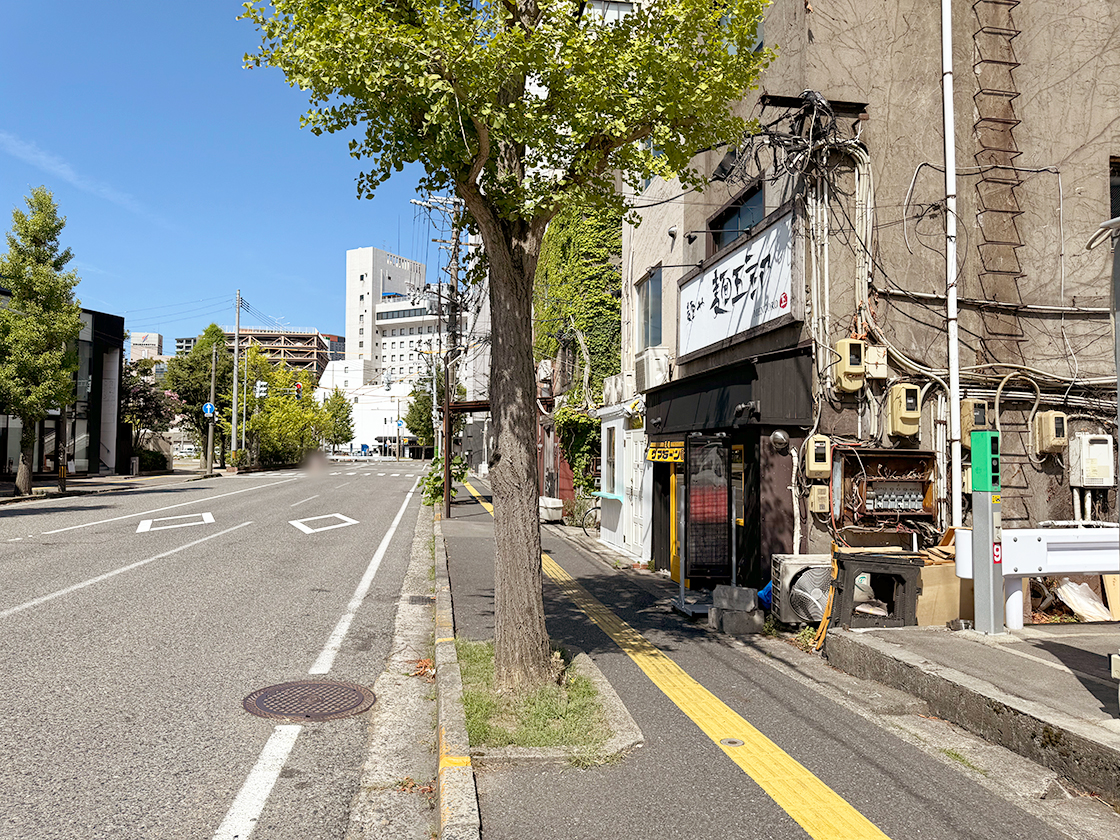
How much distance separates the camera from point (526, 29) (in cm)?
570

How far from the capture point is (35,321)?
24.9 metres

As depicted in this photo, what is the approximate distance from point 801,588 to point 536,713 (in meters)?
4.02

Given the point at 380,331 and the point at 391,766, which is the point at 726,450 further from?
the point at 380,331

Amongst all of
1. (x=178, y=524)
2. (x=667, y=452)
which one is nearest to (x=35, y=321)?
(x=178, y=524)

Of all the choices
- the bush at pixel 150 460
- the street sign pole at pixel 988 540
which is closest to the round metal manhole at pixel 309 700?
the street sign pole at pixel 988 540

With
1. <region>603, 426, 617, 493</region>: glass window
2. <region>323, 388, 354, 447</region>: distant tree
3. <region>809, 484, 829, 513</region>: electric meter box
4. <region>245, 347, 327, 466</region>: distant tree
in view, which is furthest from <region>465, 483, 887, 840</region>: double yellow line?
<region>323, 388, 354, 447</region>: distant tree

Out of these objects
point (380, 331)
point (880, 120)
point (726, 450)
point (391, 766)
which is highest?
point (380, 331)

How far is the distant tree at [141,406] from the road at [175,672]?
105 feet

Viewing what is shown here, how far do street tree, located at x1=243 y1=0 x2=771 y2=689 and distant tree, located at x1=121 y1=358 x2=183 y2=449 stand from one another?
144 ft

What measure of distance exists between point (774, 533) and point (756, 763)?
183 inches

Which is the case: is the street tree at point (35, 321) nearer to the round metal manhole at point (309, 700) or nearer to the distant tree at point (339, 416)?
the round metal manhole at point (309, 700)

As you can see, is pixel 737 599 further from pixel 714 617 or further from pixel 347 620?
pixel 347 620

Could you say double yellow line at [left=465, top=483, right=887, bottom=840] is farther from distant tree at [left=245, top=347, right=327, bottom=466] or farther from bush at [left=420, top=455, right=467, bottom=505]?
distant tree at [left=245, top=347, right=327, bottom=466]

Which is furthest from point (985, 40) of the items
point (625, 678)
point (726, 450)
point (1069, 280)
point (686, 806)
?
point (686, 806)
